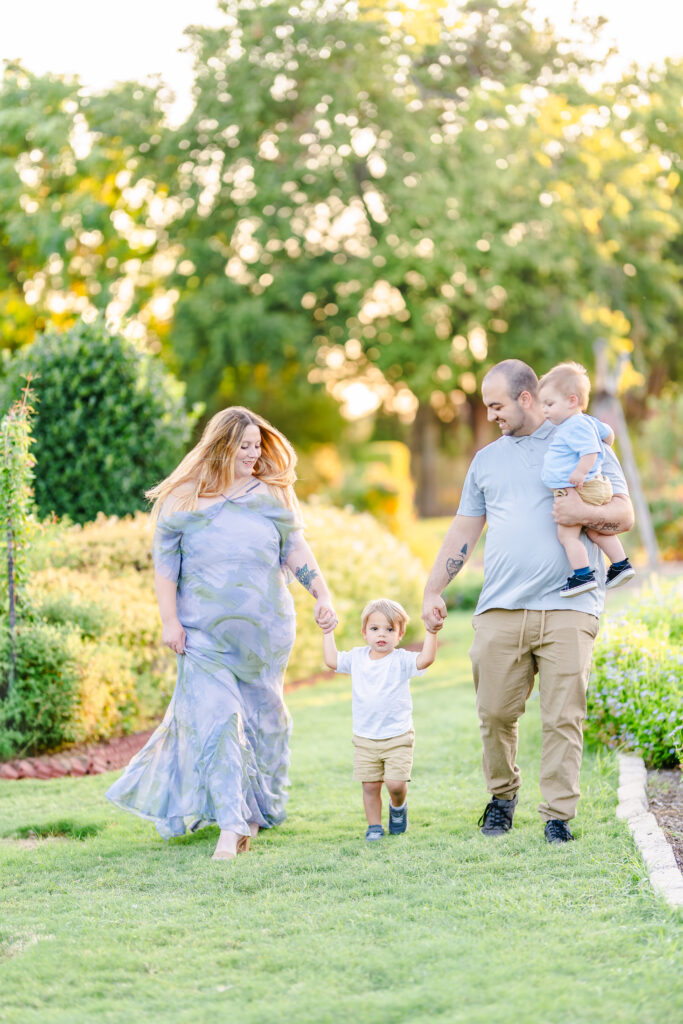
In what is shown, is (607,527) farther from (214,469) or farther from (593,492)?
(214,469)

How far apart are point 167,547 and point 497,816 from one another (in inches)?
73.6

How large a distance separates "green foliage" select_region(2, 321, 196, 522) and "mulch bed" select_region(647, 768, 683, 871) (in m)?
5.40

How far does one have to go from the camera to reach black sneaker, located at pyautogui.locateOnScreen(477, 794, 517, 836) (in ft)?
16.5

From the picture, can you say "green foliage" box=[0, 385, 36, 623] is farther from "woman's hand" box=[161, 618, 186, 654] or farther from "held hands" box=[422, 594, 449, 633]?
"held hands" box=[422, 594, 449, 633]

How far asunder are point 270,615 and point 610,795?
184 cm

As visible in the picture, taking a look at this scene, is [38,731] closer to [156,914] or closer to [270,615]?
[270,615]

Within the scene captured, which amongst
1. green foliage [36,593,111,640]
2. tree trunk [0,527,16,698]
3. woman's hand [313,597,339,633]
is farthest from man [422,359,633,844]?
green foliage [36,593,111,640]

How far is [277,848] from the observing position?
16.5 feet

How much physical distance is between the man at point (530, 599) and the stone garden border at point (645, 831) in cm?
33

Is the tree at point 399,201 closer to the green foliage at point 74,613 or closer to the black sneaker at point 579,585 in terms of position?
the green foliage at point 74,613

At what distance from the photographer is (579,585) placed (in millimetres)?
4707

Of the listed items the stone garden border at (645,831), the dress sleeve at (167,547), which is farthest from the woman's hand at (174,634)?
the stone garden border at (645,831)

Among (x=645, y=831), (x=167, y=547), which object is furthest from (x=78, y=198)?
(x=645, y=831)

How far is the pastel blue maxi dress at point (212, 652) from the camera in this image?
16.8ft
